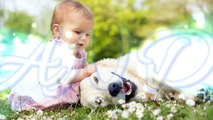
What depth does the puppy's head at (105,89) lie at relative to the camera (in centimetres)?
281

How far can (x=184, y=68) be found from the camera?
304 centimetres

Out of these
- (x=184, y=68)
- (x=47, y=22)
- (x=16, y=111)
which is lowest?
(x=16, y=111)

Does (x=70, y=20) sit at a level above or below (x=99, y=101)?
above

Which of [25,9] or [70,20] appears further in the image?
[25,9]

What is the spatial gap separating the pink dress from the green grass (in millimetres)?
39

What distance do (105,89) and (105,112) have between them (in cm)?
21

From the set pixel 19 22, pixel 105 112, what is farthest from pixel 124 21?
pixel 105 112

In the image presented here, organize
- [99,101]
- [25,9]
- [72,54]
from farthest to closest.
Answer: [25,9] < [72,54] < [99,101]

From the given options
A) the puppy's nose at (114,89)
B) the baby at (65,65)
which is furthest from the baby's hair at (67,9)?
the puppy's nose at (114,89)

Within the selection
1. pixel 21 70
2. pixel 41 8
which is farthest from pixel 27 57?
pixel 41 8

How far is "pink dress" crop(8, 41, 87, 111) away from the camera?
2963 mm

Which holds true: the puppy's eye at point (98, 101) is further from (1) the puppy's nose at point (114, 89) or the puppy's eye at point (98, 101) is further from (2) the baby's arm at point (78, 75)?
(2) the baby's arm at point (78, 75)

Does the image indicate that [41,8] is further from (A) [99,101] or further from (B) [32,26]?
(A) [99,101]

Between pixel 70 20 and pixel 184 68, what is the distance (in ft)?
1.93
